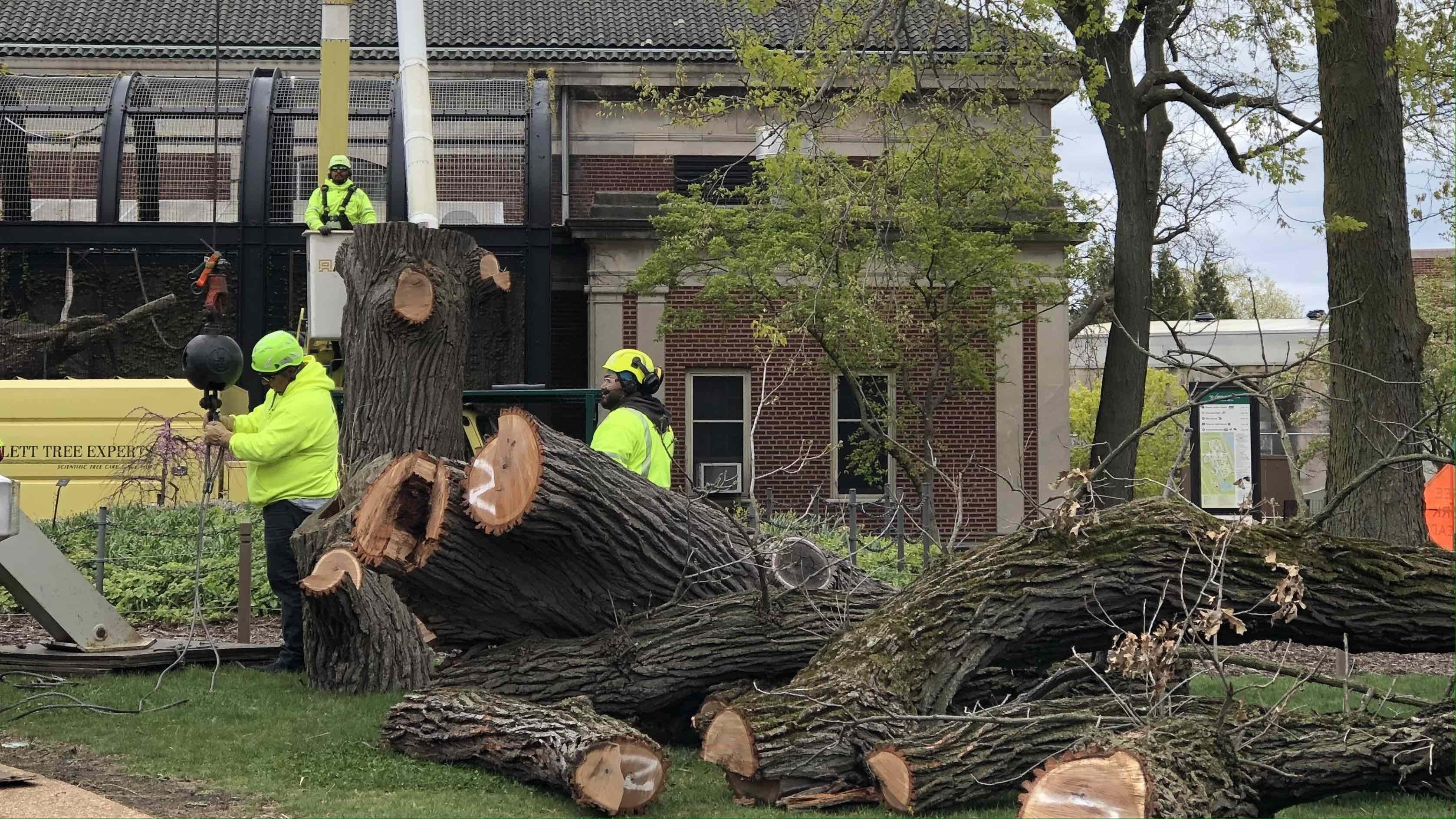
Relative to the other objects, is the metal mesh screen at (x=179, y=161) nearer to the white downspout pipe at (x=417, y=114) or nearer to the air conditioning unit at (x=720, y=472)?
the air conditioning unit at (x=720, y=472)

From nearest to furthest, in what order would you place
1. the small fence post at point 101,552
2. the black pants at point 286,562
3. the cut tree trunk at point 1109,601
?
the cut tree trunk at point 1109,601 < the black pants at point 286,562 < the small fence post at point 101,552

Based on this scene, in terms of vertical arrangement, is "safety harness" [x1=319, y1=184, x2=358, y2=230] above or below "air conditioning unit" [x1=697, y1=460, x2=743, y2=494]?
above

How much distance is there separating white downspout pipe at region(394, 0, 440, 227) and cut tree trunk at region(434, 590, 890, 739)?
13.9ft

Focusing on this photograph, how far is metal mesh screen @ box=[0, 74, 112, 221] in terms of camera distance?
771 inches

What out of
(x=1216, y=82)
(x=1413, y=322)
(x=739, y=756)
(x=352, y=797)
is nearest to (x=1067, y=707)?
(x=739, y=756)

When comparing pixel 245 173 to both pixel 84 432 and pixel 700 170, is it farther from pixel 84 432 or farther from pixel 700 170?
pixel 700 170

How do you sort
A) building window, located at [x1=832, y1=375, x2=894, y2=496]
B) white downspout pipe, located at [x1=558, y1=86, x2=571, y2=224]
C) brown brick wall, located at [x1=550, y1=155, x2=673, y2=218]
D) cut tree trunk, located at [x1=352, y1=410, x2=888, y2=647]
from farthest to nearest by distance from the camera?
brown brick wall, located at [x1=550, y1=155, x2=673, y2=218] < white downspout pipe, located at [x1=558, y1=86, x2=571, y2=224] < building window, located at [x1=832, y1=375, x2=894, y2=496] < cut tree trunk, located at [x1=352, y1=410, x2=888, y2=647]

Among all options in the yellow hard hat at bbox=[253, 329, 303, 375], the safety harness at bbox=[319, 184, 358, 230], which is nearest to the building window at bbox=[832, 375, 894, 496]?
the safety harness at bbox=[319, 184, 358, 230]

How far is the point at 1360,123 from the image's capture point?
39.8 ft

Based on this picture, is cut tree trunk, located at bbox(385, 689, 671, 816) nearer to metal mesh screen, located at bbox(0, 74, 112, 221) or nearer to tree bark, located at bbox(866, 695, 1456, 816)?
tree bark, located at bbox(866, 695, 1456, 816)

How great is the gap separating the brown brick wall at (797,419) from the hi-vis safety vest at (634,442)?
52.2ft

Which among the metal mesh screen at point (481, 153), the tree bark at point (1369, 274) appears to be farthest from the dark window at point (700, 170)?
the tree bark at point (1369, 274)

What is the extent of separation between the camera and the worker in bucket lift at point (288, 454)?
28.5ft

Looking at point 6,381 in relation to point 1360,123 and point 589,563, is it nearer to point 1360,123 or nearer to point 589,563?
point 589,563
